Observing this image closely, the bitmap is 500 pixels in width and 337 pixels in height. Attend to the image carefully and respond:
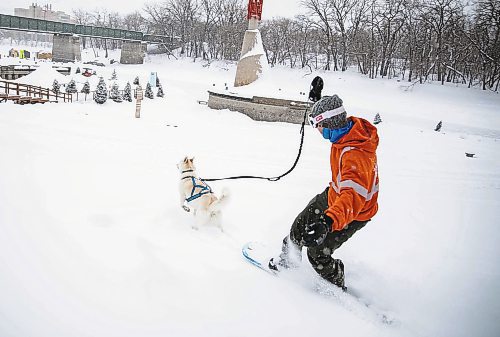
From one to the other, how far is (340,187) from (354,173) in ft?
0.54

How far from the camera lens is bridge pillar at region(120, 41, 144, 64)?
46344 mm

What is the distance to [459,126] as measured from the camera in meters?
19.8

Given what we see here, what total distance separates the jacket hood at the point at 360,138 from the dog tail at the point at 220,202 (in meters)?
1.57

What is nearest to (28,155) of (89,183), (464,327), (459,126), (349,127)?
(89,183)

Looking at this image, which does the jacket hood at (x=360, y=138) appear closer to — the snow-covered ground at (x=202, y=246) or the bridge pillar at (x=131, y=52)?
the snow-covered ground at (x=202, y=246)

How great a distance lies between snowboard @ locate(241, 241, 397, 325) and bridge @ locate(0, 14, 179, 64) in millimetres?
46703

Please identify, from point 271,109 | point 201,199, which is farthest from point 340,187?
point 271,109

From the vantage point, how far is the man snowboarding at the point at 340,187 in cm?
267

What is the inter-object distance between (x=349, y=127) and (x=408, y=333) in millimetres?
1871

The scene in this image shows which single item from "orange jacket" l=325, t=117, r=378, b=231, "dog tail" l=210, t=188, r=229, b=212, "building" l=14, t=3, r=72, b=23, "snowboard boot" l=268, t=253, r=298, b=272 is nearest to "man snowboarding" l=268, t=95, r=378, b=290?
"orange jacket" l=325, t=117, r=378, b=231

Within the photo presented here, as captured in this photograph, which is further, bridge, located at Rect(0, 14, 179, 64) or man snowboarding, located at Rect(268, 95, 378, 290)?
bridge, located at Rect(0, 14, 179, 64)

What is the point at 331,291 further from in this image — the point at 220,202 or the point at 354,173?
the point at 220,202

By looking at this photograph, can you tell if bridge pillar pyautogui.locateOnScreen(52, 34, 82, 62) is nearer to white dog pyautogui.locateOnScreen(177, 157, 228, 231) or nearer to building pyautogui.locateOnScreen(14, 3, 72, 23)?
white dog pyautogui.locateOnScreen(177, 157, 228, 231)

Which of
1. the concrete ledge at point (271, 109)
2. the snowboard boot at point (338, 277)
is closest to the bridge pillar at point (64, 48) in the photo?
the concrete ledge at point (271, 109)
